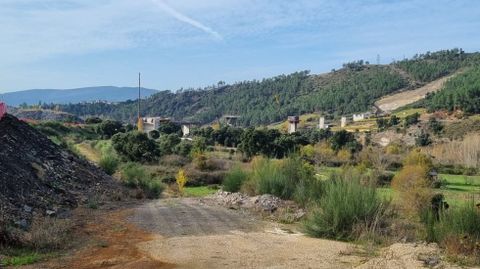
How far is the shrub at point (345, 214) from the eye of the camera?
12578mm

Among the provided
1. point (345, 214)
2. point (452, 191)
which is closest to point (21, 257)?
point (345, 214)

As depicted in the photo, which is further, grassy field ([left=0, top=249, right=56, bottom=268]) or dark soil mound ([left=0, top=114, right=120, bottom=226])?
dark soil mound ([left=0, top=114, right=120, bottom=226])

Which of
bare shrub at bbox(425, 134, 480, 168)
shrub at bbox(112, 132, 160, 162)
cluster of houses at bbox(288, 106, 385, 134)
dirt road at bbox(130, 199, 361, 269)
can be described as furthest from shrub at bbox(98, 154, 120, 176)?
cluster of houses at bbox(288, 106, 385, 134)

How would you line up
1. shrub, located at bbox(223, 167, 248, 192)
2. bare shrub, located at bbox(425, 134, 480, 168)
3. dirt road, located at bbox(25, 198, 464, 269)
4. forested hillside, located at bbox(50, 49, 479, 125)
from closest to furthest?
dirt road, located at bbox(25, 198, 464, 269) < shrub, located at bbox(223, 167, 248, 192) < bare shrub, located at bbox(425, 134, 480, 168) < forested hillside, located at bbox(50, 49, 479, 125)

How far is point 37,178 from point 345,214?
9962mm

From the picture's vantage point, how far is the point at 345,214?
499 inches

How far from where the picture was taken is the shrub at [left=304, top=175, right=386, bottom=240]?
12.6 metres

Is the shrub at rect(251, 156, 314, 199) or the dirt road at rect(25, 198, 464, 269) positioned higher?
the shrub at rect(251, 156, 314, 199)

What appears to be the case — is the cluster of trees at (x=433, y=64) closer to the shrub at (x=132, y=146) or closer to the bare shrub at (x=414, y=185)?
the bare shrub at (x=414, y=185)

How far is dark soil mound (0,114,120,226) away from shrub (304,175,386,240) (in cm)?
656

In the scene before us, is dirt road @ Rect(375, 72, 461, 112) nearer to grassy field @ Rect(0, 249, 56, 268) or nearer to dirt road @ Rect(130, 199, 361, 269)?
dirt road @ Rect(130, 199, 361, 269)

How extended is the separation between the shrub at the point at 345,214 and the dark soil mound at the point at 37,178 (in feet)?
21.5

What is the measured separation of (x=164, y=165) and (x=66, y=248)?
46.0 meters

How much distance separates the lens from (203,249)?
10688 mm
